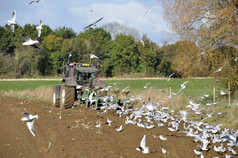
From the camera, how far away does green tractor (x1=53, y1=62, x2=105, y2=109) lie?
9.51m

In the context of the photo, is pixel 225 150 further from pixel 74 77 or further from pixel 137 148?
pixel 74 77

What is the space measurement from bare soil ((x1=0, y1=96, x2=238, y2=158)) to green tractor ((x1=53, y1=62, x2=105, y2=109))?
6.84 feet

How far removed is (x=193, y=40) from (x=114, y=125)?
5.70m

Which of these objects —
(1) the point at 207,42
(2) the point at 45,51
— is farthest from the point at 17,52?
(1) the point at 207,42

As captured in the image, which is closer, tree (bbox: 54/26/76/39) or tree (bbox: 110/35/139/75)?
tree (bbox: 110/35/139/75)

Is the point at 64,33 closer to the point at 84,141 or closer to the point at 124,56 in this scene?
the point at 124,56

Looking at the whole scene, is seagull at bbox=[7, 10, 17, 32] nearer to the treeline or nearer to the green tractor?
the green tractor

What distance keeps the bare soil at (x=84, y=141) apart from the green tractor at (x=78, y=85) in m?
2.09

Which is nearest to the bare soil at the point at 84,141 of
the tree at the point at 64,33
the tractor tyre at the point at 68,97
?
the tractor tyre at the point at 68,97

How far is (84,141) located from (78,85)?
4.34 meters

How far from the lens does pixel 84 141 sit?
17.9 ft

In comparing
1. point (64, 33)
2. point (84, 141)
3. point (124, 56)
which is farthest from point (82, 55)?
point (84, 141)

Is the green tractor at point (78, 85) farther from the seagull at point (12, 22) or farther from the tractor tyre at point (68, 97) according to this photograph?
the seagull at point (12, 22)

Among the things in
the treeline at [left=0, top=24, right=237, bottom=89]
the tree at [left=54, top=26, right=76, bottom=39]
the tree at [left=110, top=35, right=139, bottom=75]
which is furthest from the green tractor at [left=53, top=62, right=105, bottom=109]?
the tree at [left=54, top=26, right=76, bottom=39]
